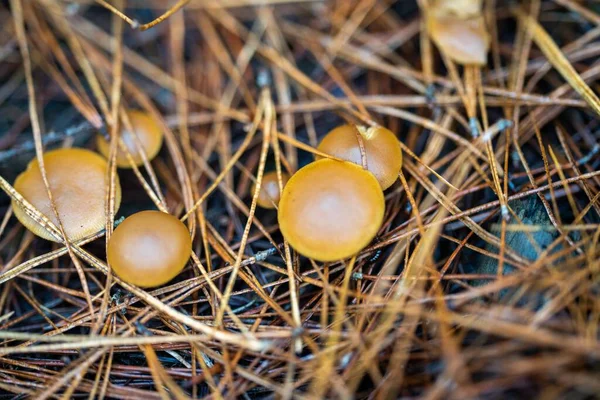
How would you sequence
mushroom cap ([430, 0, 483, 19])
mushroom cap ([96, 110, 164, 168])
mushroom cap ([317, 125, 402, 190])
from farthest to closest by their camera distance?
mushroom cap ([430, 0, 483, 19])
mushroom cap ([96, 110, 164, 168])
mushroom cap ([317, 125, 402, 190])

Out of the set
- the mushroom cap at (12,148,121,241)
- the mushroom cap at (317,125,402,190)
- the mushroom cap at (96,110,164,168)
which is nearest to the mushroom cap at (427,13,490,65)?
the mushroom cap at (317,125,402,190)

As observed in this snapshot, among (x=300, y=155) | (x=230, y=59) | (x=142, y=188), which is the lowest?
(x=300, y=155)

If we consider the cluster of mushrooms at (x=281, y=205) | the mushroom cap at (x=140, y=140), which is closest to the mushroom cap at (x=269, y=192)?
the cluster of mushrooms at (x=281, y=205)

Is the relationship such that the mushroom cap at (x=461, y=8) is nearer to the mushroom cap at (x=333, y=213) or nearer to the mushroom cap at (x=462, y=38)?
the mushroom cap at (x=462, y=38)

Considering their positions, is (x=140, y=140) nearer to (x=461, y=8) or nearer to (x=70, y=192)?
(x=70, y=192)

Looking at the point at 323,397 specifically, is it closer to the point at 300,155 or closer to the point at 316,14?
the point at 300,155

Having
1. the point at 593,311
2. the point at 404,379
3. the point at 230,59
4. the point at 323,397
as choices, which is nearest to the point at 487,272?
the point at 593,311

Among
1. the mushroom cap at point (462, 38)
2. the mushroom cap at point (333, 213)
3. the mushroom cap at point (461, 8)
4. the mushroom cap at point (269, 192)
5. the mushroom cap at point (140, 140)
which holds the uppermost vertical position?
the mushroom cap at point (140, 140)

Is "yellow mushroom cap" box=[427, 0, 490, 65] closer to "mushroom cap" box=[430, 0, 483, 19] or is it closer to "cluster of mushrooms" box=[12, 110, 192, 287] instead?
"mushroom cap" box=[430, 0, 483, 19]
